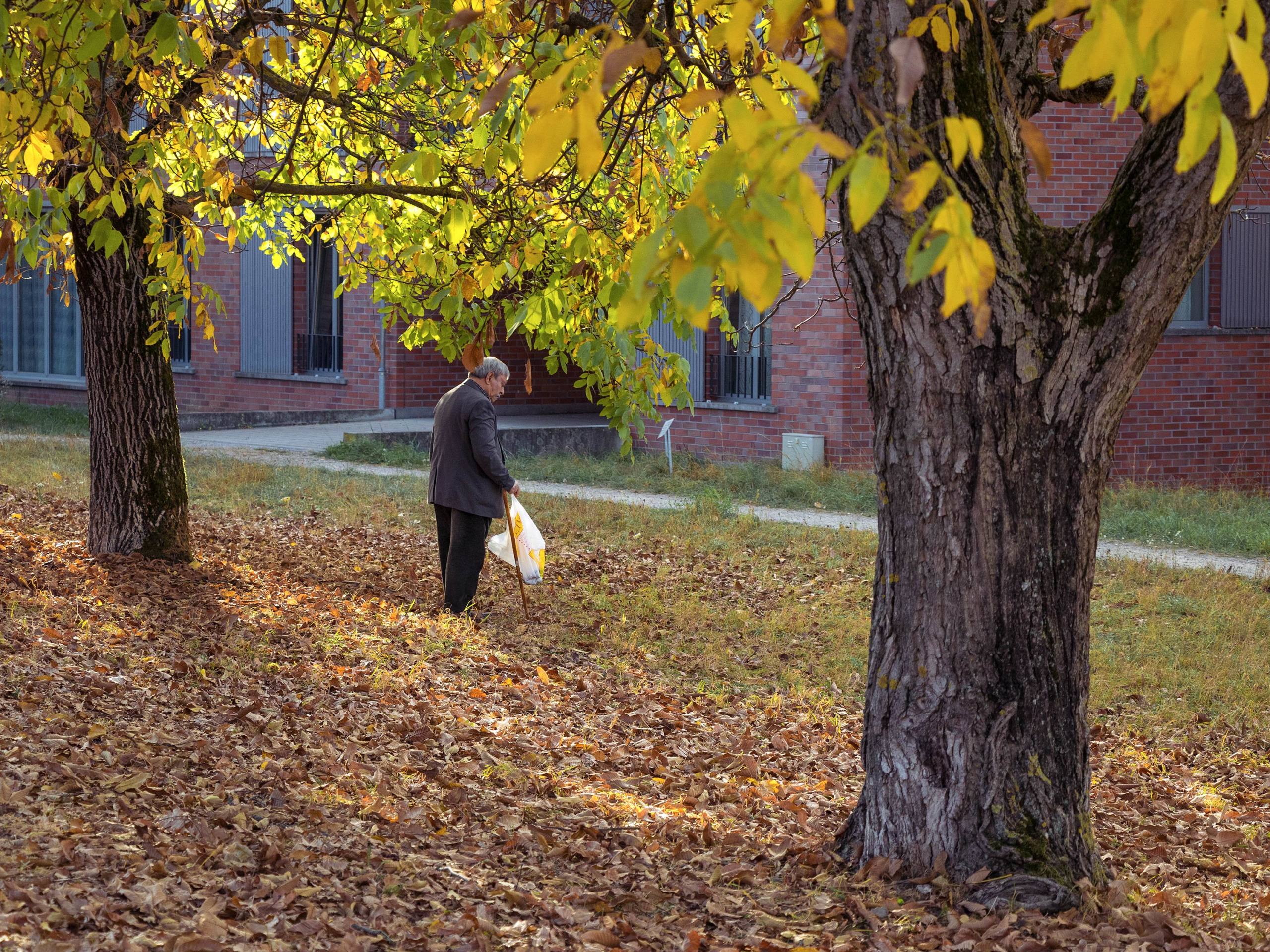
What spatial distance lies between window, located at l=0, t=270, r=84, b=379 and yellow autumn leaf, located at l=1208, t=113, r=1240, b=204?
23.1m

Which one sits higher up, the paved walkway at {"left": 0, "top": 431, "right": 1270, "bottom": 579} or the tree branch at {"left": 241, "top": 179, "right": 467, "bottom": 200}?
the tree branch at {"left": 241, "top": 179, "right": 467, "bottom": 200}

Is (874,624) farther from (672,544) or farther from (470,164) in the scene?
(672,544)

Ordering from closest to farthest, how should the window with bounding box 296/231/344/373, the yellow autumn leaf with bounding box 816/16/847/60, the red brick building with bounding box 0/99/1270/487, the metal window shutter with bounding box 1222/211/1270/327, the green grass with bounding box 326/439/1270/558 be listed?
the yellow autumn leaf with bounding box 816/16/847/60 < the green grass with bounding box 326/439/1270/558 < the red brick building with bounding box 0/99/1270/487 < the metal window shutter with bounding box 1222/211/1270/327 < the window with bounding box 296/231/344/373

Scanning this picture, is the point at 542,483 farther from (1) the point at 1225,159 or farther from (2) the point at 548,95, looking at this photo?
(1) the point at 1225,159

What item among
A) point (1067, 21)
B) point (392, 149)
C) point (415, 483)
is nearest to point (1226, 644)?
point (1067, 21)

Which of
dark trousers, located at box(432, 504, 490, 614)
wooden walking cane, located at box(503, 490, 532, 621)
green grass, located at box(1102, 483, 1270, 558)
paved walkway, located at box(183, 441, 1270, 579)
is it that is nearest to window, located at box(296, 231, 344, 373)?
paved walkway, located at box(183, 441, 1270, 579)

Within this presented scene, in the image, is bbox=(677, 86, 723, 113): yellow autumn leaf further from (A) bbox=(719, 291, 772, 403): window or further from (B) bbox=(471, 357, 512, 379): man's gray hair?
(A) bbox=(719, 291, 772, 403): window

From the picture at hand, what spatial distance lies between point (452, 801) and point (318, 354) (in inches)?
658

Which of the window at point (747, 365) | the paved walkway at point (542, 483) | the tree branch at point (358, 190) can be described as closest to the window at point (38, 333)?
the paved walkway at point (542, 483)

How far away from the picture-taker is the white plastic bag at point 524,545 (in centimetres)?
804

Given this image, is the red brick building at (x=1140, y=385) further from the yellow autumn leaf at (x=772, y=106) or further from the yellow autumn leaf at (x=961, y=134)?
the yellow autumn leaf at (x=961, y=134)

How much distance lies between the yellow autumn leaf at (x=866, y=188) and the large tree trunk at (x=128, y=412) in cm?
704

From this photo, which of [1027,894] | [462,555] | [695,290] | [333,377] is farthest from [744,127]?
[333,377]

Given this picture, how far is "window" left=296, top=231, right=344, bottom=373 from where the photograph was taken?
67.3ft
